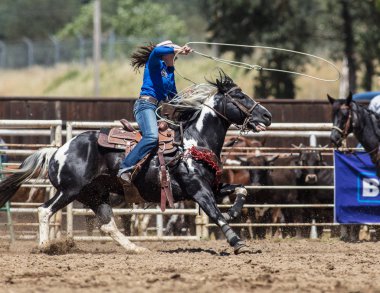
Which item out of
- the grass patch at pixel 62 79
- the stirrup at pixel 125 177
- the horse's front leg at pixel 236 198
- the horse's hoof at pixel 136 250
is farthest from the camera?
the grass patch at pixel 62 79

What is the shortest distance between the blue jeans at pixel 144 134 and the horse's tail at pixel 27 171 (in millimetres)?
1124

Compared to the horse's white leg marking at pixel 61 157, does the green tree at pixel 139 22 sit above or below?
above

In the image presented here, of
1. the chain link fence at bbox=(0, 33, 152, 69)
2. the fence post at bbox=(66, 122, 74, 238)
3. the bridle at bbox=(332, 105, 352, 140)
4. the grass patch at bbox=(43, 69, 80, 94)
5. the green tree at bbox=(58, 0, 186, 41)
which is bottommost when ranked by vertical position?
the fence post at bbox=(66, 122, 74, 238)

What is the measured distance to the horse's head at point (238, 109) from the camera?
1009 cm

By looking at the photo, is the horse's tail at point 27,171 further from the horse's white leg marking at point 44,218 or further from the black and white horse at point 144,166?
the horse's white leg marking at point 44,218

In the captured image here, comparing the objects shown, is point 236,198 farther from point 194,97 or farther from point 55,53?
point 55,53

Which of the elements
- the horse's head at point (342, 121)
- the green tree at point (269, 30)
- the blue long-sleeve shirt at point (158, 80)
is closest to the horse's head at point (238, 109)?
the blue long-sleeve shirt at point (158, 80)

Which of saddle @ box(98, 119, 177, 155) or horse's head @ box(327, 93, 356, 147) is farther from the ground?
horse's head @ box(327, 93, 356, 147)

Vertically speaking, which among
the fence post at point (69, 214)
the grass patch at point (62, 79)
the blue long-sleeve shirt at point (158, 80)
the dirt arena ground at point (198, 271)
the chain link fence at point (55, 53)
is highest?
the chain link fence at point (55, 53)

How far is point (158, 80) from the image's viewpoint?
10.0 m

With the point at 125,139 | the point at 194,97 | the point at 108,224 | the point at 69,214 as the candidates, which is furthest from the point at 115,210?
the point at 194,97

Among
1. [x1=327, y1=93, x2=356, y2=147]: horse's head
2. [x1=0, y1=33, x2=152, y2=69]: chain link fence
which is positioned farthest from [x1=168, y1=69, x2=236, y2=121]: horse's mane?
[x1=0, y1=33, x2=152, y2=69]: chain link fence

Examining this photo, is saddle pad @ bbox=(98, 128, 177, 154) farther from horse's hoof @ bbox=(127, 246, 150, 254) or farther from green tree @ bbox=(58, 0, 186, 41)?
green tree @ bbox=(58, 0, 186, 41)

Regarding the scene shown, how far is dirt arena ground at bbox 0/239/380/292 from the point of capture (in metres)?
7.02
